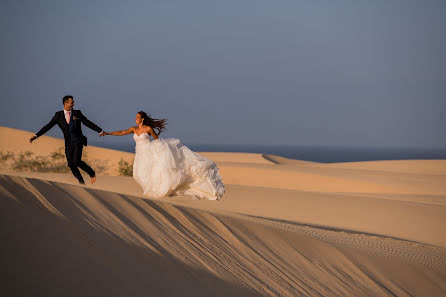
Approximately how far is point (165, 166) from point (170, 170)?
0.14 meters

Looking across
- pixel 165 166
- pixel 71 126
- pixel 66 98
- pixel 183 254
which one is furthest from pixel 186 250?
pixel 66 98

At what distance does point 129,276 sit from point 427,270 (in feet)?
15.1

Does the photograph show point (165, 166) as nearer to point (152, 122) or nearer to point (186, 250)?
point (152, 122)

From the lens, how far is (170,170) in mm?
9555

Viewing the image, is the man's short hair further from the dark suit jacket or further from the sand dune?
the sand dune

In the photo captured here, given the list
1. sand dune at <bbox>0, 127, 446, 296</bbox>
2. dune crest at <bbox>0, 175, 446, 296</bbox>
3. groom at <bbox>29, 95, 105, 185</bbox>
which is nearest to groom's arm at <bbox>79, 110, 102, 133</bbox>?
groom at <bbox>29, 95, 105, 185</bbox>

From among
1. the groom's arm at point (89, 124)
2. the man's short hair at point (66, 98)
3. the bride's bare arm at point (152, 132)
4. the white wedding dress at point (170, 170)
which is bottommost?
the white wedding dress at point (170, 170)

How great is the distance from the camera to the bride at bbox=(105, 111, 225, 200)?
31.3 feet

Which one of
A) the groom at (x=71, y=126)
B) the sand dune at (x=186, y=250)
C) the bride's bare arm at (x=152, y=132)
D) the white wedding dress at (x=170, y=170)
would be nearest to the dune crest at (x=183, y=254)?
the sand dune at (x=186, y=250)

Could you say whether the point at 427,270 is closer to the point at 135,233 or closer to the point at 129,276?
the point at 135,233

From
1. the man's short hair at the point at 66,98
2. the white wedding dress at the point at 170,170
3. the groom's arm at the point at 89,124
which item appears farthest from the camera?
the white wedding dress at the point at 170,170

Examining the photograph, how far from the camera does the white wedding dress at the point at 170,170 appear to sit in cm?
953

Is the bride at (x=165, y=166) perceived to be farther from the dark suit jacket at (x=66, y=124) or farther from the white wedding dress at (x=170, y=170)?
the dark suit jacket at (x=66, y=124)

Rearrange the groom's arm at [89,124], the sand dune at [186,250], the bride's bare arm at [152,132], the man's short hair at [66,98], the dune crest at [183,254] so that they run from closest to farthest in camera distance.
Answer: the sand dune at [186,250] → the dune crest at [183,254] → the man's short hair at [66,98] → the groom's arm at [89,124] → the bride's bare arm at [152,132]
